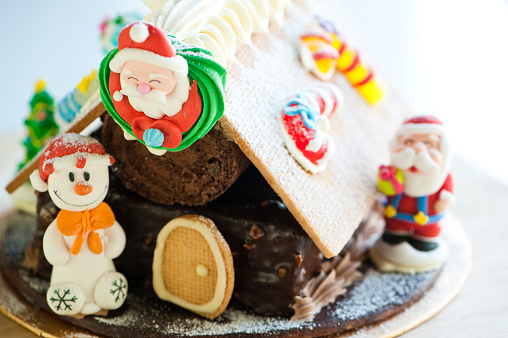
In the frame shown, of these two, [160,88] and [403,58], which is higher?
[160,88]

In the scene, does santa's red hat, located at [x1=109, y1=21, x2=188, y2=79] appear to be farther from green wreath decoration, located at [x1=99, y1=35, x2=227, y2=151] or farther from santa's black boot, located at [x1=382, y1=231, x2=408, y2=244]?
santa's black boot, located at [x1=382, y1=231, x2=408, y2=244]

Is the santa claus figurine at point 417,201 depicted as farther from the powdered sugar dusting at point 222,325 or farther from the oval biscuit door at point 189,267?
the oval biscuit door at point 189,267


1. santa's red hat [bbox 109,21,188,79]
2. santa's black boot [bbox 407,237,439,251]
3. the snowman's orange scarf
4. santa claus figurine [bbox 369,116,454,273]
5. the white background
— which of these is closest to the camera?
santa's red hat [bbox 109,21,188,79]

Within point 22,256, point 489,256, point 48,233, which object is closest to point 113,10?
point 22,256


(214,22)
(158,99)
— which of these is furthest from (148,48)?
(214,22)

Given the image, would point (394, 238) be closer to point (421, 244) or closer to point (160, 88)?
point (421, 244)

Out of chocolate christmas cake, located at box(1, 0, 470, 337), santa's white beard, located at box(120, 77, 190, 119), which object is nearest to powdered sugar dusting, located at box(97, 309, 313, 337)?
chocolate christmas cake, located at box(1, 0, 470, 337)

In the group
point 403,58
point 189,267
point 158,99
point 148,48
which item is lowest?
point 403,58
